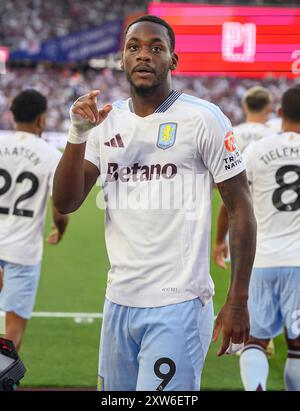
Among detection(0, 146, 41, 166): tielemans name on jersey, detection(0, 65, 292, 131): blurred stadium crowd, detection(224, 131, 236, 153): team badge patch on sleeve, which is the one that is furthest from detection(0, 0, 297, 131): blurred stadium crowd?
detection(224, 131, 236, 153): team badge patch on sleeve

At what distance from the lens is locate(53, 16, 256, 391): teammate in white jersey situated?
3.19 metres

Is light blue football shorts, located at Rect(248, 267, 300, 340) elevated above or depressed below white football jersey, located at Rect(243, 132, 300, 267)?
below

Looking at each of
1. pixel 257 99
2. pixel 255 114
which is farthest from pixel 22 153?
pixel 255 114

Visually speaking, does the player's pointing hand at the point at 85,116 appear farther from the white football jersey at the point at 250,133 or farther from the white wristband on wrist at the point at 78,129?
the white football jersey at the point at 250,133

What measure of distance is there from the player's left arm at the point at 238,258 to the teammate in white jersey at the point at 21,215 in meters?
2.42

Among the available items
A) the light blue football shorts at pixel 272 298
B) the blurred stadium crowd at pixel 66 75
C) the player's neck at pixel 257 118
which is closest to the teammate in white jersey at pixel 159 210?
the light blue football shorts at pixel 272 298

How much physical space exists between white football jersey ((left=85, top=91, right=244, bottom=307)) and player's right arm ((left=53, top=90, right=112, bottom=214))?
170 millimetres

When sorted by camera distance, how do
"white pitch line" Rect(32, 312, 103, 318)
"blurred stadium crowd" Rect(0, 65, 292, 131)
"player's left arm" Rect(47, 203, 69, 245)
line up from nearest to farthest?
"player's left arm" Rect(47, 203, 69, 245)
"white pitch line" Rect(32, 312, 103, 318)
"blurred stadium crowd" Rect(0, 65, 292, 131)

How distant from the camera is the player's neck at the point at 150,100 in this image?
3.34 meters

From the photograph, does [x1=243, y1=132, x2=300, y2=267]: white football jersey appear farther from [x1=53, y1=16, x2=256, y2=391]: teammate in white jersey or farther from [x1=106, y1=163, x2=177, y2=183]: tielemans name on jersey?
[x1=106, y1=163, x2=177, y2=183]: tielemans name on jersey

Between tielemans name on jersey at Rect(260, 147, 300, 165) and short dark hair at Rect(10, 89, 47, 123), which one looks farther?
short dark hair at Rect(10, 89, 47, 123)
